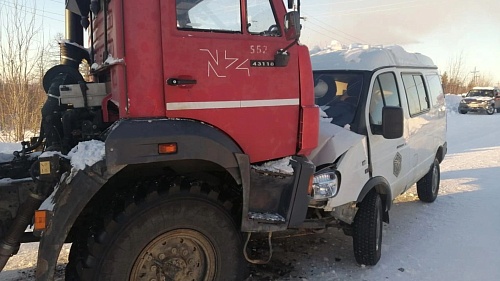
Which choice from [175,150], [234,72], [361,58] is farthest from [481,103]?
[175,150]

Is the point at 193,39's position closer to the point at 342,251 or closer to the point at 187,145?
the point at 187,145

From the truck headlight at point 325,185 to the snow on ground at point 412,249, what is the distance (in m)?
0.82

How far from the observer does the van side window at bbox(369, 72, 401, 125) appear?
495cm

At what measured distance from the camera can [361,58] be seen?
5.33 metres

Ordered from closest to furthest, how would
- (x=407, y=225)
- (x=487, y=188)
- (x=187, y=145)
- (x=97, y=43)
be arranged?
(x=187, y=145)
(x=97, y=43)
(x=407, y=225)
(x=487, y=188)

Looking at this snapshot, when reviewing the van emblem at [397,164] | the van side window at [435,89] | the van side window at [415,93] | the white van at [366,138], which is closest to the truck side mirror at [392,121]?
the white van at [366,138]

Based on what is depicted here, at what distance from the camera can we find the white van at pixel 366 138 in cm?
425

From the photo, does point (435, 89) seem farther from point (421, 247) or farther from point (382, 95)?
point (421, 247)

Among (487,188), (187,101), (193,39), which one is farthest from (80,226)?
(487,188)

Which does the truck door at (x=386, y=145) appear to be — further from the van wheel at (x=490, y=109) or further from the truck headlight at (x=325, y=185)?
the van wheel at (x=490, y=109)

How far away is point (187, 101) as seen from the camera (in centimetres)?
306

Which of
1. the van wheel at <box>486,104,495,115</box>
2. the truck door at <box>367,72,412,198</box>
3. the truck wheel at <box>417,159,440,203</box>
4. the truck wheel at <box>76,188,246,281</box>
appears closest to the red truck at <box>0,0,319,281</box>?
the truck wheel at <box>76,188,246,281</box>

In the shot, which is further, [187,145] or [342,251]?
[342,251]

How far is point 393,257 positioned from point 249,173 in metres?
2.47
